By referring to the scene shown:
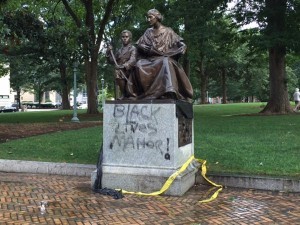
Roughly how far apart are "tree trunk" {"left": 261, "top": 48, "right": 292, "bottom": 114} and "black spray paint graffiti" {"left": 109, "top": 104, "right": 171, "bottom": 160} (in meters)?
16.8

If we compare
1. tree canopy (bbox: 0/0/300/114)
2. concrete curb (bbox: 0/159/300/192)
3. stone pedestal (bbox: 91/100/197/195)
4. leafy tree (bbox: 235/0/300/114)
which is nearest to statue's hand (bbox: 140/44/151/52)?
stone pedestal (bbox: 91/100/197/195)

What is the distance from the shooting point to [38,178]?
8.16 meters

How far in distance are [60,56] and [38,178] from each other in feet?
27.9

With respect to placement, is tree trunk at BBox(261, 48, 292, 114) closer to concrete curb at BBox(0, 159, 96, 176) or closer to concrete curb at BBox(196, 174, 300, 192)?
concrete curb at BBox(196, 174, 300, 192)

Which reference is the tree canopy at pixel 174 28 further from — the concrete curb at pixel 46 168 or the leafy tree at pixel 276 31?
the concrete curb at pixel 46 168

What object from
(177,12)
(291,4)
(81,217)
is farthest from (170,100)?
(291,4)

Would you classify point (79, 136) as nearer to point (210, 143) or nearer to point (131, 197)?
point (210, 143)

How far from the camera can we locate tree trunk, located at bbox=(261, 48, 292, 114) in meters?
22.6

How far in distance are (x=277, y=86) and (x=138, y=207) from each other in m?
18.4

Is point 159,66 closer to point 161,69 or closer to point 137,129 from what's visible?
point 161,69

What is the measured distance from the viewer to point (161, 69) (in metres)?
7.18

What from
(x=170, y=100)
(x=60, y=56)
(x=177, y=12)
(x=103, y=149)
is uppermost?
(x=177, y=12)

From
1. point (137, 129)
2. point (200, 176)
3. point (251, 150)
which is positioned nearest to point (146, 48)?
point (137, 129)

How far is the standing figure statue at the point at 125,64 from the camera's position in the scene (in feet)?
24.1
